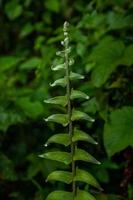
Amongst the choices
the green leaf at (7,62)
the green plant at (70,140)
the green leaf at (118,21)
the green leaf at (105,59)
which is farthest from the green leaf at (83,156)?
the green leaf at (7,62)

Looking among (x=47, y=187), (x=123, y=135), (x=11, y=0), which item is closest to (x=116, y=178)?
(x=47, y=187)

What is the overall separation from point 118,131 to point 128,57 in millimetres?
379

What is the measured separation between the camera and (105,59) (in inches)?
88.4

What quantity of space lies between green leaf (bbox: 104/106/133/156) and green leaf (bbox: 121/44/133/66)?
0.71 ft

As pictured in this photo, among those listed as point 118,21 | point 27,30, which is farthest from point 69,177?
point 27,30

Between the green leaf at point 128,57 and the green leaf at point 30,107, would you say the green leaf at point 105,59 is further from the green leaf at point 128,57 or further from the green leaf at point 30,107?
the green leaf at point 30,107

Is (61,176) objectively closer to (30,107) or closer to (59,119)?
(59,119)

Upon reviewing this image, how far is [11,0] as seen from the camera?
11.9 feet

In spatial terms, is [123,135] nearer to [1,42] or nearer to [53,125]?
[53,125]

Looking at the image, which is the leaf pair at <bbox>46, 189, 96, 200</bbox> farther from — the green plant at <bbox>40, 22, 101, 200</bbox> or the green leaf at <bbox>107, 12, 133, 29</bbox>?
the green leaf at <bbox>107, 12, 133, 29</bbox>

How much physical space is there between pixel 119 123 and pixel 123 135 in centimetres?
8

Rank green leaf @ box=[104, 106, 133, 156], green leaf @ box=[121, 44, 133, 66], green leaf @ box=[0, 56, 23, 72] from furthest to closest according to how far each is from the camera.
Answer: green leaf @ box=[0, 56, 23, 72] < green leaf @ box=[121, 44, 133, 66] < green leaf @ box=[104, 106, 133, 156]

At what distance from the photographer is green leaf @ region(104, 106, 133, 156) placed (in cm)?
200

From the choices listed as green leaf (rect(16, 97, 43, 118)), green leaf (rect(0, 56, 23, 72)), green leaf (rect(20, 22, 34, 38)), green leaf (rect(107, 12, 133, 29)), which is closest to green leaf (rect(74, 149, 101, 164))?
green leaf (rect(16, 97, 43, 118))
